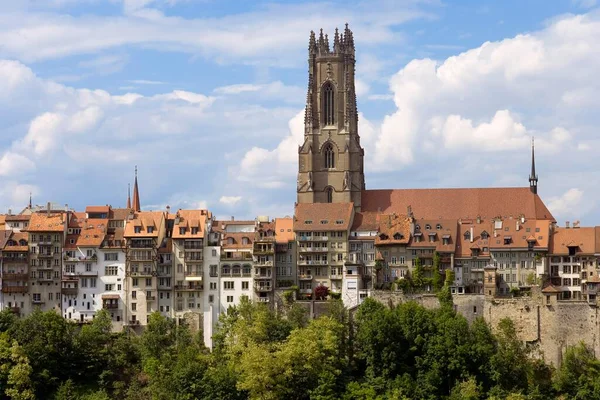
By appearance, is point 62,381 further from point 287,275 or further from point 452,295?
point 452,295

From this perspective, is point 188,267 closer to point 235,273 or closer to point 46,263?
point 235,273

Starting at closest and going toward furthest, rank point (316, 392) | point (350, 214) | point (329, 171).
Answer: point (316, 392) → point (350, 214) → point (329, 171)

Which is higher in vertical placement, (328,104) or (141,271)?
(328,104)

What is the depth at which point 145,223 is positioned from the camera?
152 meters

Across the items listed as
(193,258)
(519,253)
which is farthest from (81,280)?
(519,253)

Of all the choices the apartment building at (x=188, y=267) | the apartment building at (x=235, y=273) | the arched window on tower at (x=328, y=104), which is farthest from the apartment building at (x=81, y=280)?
the arched window on tower at (x=328, y=104)

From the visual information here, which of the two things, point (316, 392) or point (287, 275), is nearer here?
point (316, 392)

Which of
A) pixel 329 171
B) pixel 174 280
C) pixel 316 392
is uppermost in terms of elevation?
pixel 329 171

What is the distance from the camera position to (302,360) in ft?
444

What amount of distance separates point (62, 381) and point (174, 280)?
16.6m

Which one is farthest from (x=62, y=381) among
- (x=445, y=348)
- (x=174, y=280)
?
(x=445, y=348)

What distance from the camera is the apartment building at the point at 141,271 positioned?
15038cm

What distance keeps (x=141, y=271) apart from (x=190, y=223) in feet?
23.2

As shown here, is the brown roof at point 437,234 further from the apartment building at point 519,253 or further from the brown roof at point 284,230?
the brown roof at point 284,230
